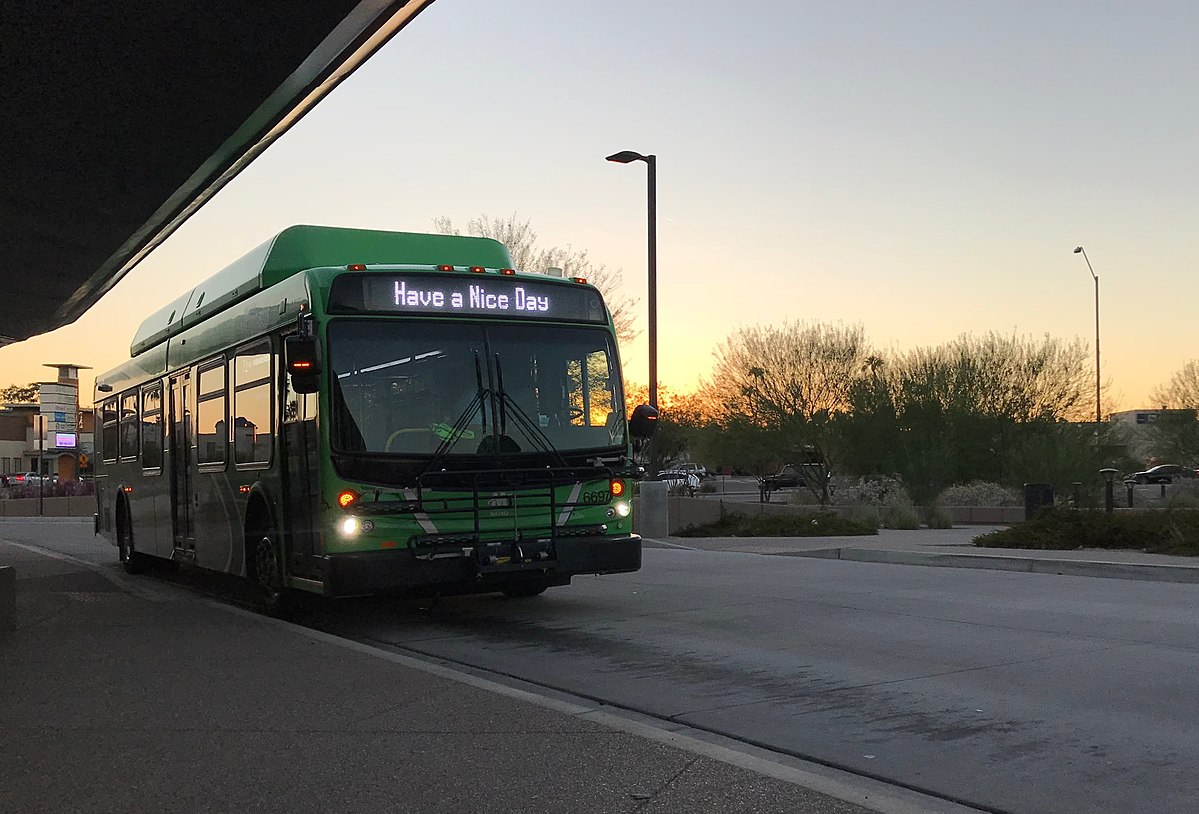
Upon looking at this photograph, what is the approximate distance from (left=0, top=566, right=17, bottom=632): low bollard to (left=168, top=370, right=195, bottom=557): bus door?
10.6ft

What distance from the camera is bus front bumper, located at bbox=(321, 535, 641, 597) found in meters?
10.9

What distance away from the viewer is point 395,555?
11.0 metres

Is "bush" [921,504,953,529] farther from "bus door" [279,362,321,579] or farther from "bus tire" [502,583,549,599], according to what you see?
"bus door" [279,362,321,579]

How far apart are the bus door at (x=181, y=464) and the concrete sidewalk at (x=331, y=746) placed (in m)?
5.03

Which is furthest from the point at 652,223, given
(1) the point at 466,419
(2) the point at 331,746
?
(2) the point at 331,746

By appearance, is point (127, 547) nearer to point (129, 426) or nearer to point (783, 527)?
point (129, 426)

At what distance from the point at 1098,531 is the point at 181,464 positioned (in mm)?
12455

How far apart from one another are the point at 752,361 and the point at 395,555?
117 ft

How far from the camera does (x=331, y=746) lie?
6.65 metres

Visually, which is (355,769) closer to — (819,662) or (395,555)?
(819,662)

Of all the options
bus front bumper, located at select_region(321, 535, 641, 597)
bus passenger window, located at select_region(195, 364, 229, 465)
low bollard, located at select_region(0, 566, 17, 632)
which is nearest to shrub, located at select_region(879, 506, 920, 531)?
bus front bumper, located at select_region(321, 535, 641, 597)

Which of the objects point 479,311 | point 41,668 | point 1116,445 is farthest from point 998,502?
point 41,668

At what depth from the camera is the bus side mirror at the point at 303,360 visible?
10.8 meters

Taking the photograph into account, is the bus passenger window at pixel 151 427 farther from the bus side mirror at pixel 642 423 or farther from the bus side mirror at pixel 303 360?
the bus side mirror at pixel 642 423
